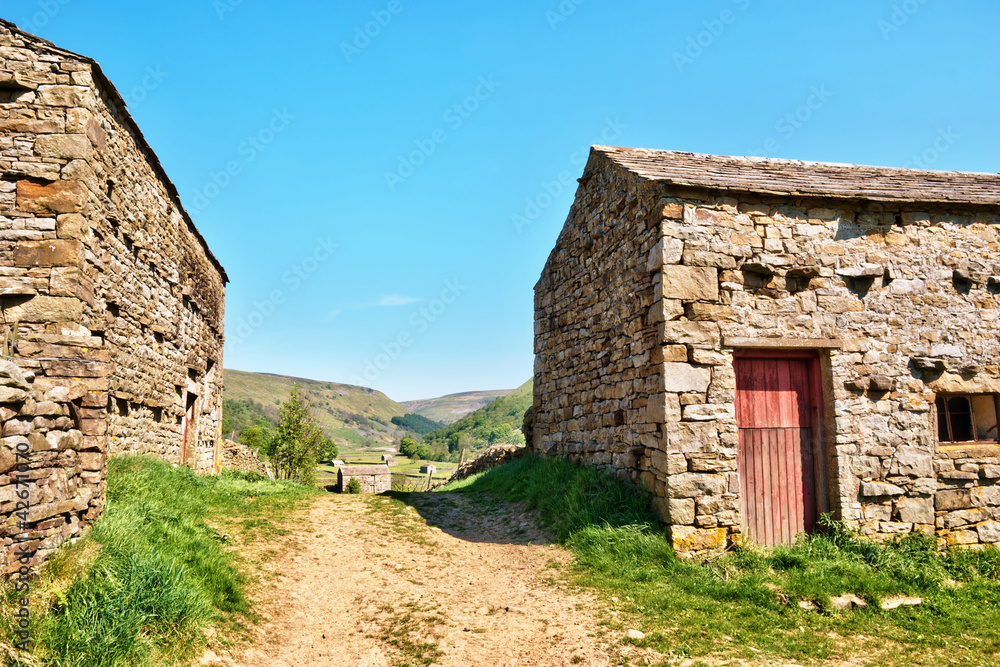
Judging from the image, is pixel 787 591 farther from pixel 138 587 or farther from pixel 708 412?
pixel 138 587

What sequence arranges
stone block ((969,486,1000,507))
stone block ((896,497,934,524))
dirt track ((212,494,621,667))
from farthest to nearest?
1. stone block ((969,486,1000,507))
2. stone block ((896,497,934,524))
3. dirt track ((212,494,621,667))

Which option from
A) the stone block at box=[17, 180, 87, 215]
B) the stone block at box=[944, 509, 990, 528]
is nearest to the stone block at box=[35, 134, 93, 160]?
the stone block at box=[17, 180, 87, 215]

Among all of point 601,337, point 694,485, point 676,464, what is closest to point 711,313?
point 676,464

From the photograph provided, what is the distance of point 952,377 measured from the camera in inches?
304

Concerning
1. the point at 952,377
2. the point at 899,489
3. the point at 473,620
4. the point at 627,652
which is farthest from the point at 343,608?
the point at 952,377

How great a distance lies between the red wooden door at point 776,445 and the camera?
285 inches

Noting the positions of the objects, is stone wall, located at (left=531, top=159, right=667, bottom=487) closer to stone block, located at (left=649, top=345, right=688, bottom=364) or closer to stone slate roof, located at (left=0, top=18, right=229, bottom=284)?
stone block, located at (left=649, top=345, right=688, bottom=364)

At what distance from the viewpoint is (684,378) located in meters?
7.02

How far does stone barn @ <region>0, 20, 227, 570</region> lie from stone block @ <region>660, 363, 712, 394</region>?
6354 millimetres

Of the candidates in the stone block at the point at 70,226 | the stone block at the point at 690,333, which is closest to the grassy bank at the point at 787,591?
the stone block at the point at 690,333

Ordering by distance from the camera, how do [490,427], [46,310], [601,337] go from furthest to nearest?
[490,427], [601,337], [46,310]

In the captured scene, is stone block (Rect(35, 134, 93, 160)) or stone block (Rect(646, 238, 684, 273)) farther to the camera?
stone block (Rect(646, 238, 684, 273))

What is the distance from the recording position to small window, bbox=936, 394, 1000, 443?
25.7ft

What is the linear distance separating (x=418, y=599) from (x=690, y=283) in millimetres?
5070
